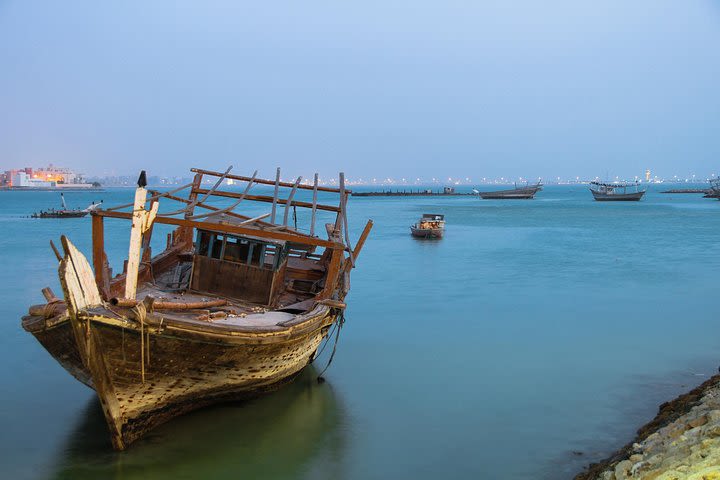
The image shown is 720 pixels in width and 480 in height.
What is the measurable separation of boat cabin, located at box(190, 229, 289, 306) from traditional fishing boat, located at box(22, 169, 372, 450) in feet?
0.07

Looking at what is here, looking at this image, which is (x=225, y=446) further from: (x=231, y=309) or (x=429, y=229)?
(x=429, y=229)

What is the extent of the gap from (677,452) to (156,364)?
6592mm

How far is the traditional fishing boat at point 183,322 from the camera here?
25.2 ft

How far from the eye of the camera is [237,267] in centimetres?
1177

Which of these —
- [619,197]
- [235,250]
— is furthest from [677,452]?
[619,197]

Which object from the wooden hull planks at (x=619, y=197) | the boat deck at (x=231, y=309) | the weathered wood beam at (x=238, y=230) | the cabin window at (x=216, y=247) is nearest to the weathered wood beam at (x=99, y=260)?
the weathered wood beam at (x=238, y=230)

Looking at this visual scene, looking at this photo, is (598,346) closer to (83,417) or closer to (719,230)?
(83,417)

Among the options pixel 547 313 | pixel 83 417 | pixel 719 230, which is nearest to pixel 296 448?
pixel 83 417

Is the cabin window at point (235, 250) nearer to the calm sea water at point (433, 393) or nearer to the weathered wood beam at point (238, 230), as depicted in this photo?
the weathered wood beam at point (238, 230)

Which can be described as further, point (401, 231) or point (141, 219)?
point (401, 231)

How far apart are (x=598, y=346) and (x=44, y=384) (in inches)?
500

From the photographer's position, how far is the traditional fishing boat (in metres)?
7.69

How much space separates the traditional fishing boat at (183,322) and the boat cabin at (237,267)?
20 mm

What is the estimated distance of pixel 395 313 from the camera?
19078 mm
